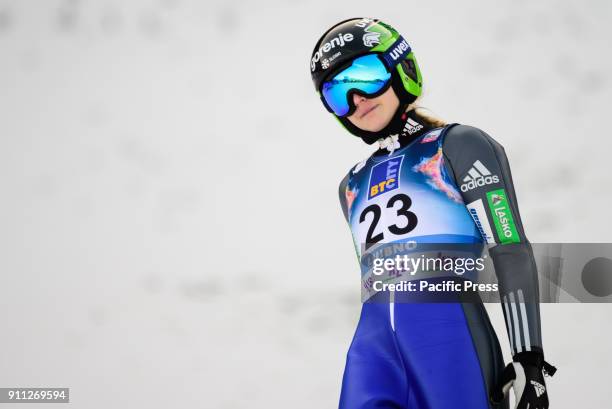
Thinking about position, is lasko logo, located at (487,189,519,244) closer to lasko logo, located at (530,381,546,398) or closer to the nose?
lasko logo, located at (530,381,546,398)

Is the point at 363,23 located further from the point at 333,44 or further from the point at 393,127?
the point at 393,127

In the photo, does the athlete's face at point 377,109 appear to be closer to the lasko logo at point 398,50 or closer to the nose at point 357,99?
the nose at point 357,99

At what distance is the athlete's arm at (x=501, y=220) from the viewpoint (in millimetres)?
2148

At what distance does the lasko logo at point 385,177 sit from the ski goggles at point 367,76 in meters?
0.29

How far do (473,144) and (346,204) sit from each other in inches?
29.5

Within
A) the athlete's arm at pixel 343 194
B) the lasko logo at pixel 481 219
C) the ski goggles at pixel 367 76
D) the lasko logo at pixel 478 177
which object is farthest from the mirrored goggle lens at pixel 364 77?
the lasko logo at pixel 481 219

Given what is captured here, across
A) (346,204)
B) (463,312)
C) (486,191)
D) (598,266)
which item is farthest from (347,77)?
(598,266)

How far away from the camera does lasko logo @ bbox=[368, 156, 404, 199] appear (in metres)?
2.55

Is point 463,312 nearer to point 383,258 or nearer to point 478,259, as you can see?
point 478,259

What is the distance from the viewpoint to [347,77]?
8.79 feet

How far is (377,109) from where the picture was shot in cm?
269

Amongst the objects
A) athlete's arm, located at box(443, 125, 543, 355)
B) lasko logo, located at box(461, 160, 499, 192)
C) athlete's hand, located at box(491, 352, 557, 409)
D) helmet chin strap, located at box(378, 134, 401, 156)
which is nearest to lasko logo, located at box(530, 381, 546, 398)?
athlete's hand, located at box(491, 352, 557, 409)

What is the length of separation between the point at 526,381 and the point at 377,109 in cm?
125

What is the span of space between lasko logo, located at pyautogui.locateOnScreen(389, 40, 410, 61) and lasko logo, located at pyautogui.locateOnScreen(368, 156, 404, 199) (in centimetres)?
45
